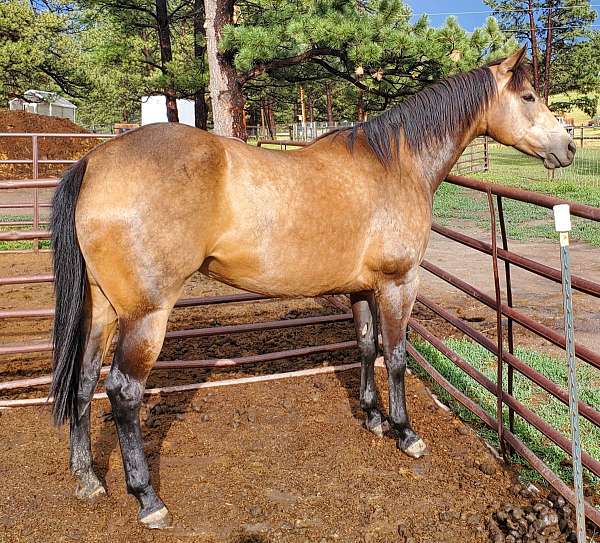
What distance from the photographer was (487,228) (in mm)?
10016

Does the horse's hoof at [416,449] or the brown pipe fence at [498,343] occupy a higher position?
the brown pipe fence at [498,343]

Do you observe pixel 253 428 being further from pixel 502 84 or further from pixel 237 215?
pixel 502 84

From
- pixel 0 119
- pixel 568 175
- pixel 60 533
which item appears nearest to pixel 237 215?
pixel 60 533

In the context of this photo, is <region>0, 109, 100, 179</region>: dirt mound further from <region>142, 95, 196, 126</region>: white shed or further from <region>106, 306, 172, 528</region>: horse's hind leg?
<region>142, 95, 196, 126</region>: white shed

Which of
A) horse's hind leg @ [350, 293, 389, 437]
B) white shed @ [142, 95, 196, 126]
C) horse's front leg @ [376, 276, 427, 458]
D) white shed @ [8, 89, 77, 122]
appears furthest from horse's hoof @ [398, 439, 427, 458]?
white shed @ [142, 95, 196, 126]

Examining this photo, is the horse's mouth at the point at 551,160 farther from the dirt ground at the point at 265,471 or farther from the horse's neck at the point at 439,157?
the dirt ground at the point at 265,471

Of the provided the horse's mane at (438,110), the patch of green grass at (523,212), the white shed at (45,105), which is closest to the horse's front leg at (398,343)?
the horse's mane at (438,110)

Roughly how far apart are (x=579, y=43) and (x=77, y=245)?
3936cm

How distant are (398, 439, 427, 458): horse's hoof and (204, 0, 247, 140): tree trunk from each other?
16.4 feet

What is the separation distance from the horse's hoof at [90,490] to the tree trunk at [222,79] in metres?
5.14

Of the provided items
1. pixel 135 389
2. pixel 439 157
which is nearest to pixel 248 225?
pixel 135 389

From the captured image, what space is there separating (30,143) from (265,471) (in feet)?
63.7

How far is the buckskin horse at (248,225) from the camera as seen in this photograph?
2479 millimetres

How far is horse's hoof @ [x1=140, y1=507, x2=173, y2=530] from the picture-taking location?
8.32 feet
